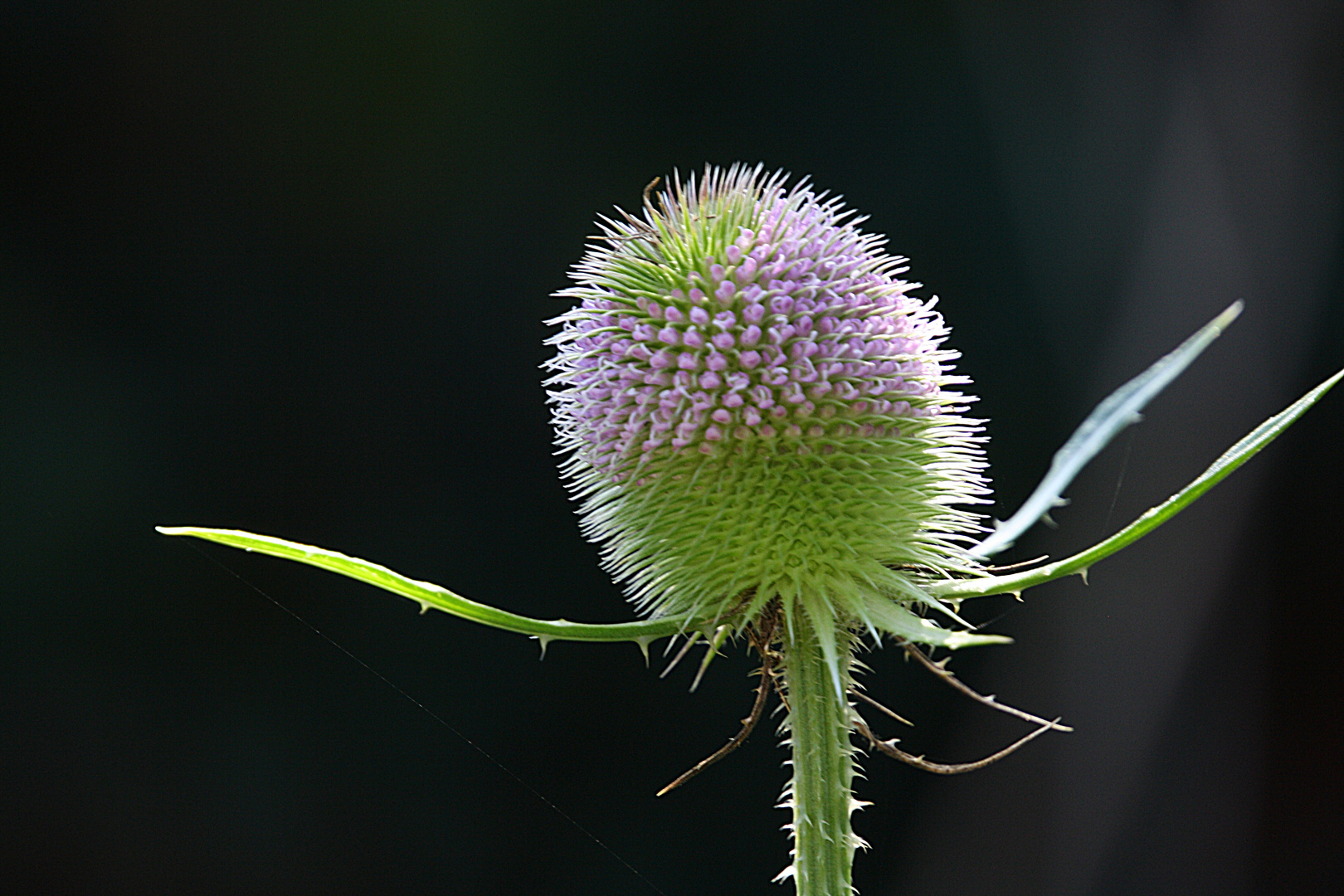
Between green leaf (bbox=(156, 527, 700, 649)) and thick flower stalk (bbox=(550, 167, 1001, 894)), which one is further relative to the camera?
thick flower stalk (bbox=(550, 167, 1001, 894))

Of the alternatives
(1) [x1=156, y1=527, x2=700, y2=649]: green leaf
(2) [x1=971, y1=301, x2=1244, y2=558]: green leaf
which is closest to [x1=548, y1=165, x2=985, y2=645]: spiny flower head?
(1) [x1=156, y1=527, x2=700, y2=649]: green leaf

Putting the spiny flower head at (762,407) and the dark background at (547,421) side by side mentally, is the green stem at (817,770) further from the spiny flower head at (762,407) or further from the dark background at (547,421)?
the dark background at (547,421)

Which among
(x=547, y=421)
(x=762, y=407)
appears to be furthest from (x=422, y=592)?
(x=547, y=421)

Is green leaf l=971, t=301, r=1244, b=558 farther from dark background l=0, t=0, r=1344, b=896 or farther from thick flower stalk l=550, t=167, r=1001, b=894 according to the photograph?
dark background l=0, t=0, r=1344, b=896

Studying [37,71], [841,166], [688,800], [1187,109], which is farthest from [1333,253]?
[37,71]

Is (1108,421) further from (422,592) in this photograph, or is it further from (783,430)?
(422,592)

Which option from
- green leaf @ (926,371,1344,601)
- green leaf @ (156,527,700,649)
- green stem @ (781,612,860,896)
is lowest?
green stem @ (781,612,860,896)

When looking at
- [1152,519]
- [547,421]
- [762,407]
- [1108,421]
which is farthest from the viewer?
[547,421]

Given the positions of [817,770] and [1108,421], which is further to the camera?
[817,770]
